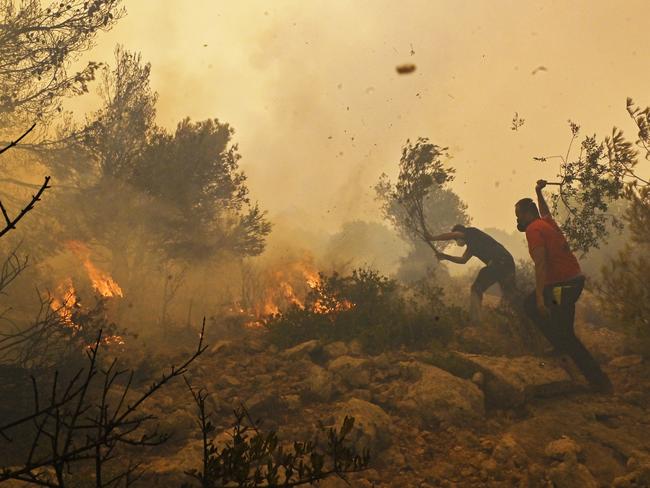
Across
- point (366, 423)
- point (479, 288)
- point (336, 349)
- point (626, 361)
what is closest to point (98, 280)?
point (336, 349)

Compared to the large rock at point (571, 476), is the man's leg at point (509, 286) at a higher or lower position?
higher

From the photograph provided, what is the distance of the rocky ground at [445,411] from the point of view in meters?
4.13

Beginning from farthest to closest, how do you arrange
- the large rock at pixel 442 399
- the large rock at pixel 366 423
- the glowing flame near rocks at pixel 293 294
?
the glowing flame near rocks at pixel 293 294
the large rock at pixel 442 399
the large rock at pixel 366 423

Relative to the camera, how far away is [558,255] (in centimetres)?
627

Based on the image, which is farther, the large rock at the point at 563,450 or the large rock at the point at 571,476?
the large rock at the point at 563,450

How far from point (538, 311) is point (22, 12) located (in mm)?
13551

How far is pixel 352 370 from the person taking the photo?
6.21 meters

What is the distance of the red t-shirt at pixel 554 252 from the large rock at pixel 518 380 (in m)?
1.31

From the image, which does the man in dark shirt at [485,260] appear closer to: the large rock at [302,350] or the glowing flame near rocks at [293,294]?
the glowing flame near rocks at [293,294]

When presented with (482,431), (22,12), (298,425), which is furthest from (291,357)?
(22,12)

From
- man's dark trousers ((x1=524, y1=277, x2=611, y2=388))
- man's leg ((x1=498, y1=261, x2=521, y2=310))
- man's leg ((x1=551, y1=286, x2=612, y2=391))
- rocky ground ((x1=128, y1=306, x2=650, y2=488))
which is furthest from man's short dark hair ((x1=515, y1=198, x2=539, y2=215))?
rocky ground ((x1=128, y1=306, x2=650, y2=488))

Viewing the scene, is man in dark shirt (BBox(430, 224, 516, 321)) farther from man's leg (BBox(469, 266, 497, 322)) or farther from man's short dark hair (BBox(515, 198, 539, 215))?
man's short dark hair (BBox(515, 198, 539, 215))

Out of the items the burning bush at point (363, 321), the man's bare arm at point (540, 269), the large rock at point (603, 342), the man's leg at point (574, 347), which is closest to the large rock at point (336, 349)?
the burning bush at point (363, 321)

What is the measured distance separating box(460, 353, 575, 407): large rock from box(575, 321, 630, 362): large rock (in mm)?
1376
